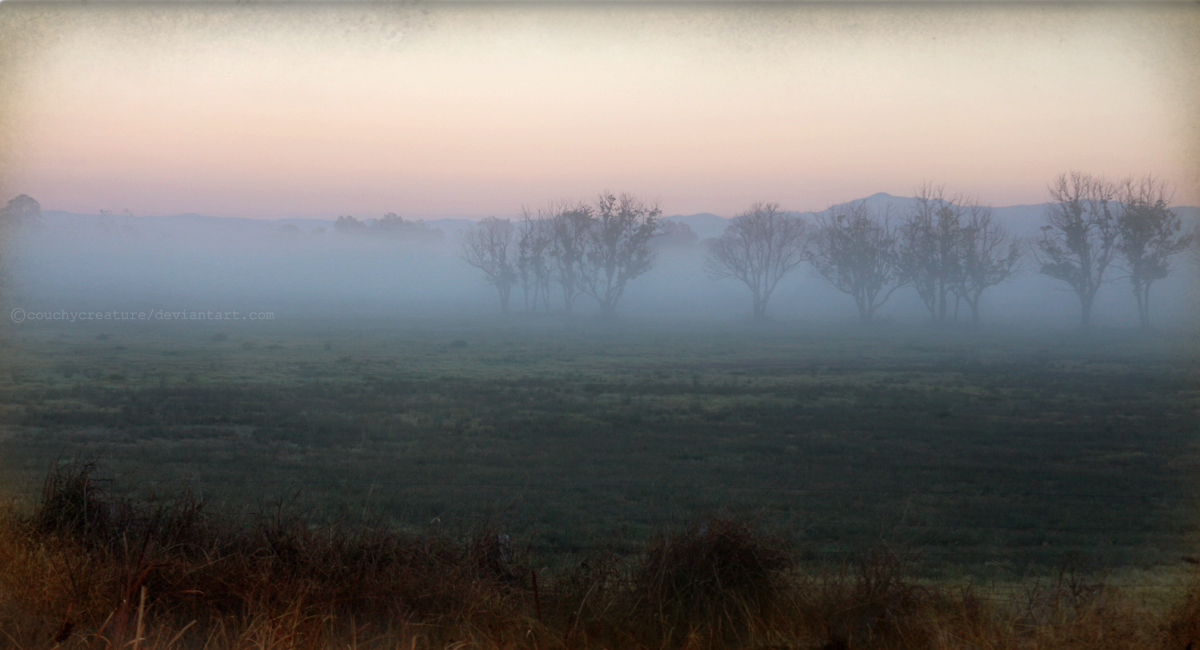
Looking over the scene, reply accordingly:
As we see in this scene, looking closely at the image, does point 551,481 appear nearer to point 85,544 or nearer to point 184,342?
point 85,544

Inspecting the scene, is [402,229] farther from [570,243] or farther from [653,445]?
[653,445]

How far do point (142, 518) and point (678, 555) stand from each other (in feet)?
10.1

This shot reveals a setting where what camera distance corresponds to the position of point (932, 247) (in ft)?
174

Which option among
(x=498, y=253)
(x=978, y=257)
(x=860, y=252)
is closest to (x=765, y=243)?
(x=860, y=252)

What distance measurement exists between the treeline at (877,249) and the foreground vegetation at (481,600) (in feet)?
142

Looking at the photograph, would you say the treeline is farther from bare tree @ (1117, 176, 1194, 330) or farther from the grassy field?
the grassy field

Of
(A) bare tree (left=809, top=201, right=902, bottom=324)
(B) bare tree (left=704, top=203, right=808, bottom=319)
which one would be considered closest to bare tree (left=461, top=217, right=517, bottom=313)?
(B) bare tree (left=704, top=203, right=808, bottom=319)

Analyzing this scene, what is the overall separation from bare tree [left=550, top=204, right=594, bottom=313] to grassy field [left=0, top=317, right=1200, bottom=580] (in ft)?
114

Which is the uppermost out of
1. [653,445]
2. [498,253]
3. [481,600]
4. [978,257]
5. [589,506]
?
[498,253]

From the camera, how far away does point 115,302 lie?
44250 mm

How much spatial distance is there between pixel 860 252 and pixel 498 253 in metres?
31.4

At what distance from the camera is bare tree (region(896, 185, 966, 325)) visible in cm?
5119

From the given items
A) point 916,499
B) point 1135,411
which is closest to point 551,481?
point 916,499

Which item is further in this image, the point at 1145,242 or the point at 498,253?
the point at 498,253
